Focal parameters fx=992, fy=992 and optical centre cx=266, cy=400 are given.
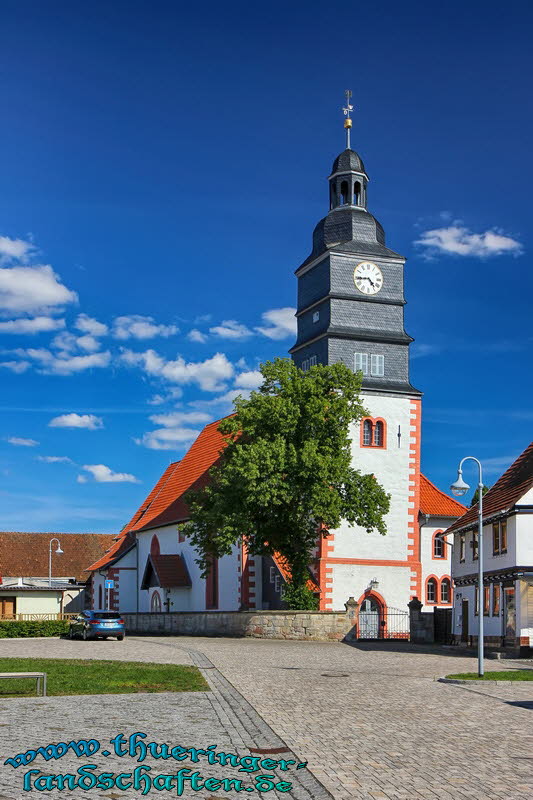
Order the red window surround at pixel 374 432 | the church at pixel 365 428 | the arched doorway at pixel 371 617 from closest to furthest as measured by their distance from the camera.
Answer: the arched doorway at pixel 371 617 < the church at pixel 365 428 < the red window surround at pixel 374 432

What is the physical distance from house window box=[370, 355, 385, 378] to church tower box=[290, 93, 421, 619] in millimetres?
53

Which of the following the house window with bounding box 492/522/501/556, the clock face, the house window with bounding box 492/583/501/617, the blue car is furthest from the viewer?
the clock face

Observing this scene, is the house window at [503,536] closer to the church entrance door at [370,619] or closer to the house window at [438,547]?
the church entrance door at [370,619]

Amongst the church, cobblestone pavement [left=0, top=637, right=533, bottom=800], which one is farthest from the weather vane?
cobblestone pavement [left=0, top=637, right=533, bottom=800]

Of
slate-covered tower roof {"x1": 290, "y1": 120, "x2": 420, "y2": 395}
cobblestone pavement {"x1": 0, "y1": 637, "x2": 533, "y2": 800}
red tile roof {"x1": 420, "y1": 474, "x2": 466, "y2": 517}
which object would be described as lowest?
cobblestone pavement {"x1": 0, "y1": 637, "x2": 533, "y2": 800}

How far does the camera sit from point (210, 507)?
147 feet

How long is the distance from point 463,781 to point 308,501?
31.8m

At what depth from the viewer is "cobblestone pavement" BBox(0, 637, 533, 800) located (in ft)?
34.6

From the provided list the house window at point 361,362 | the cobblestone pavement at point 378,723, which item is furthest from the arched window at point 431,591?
the cobblestone pavement at point 378,723

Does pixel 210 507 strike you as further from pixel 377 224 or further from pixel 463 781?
pixel 463 781

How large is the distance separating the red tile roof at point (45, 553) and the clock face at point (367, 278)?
155 feet

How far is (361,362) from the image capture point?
52281 mm

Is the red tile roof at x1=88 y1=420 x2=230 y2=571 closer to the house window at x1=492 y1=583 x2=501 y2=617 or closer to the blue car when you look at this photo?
the blue car

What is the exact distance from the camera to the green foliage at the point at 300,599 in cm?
4388
